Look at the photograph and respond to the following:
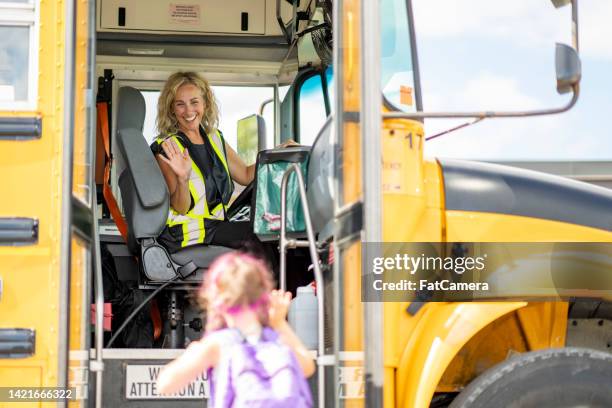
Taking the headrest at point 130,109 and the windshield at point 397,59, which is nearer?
the windshield at point 397,59

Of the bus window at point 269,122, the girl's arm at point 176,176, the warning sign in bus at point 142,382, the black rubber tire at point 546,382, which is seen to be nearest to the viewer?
the black rubber tire at point 546,382

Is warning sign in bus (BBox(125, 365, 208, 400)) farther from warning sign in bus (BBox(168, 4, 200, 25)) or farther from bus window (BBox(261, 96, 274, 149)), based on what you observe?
warning sign in bus (BBox(168, 4, 200, 25))

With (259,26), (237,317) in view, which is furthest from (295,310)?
(259,26)

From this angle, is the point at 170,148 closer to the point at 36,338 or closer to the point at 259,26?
the point at 259,26

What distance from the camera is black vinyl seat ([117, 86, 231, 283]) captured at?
15.1ft

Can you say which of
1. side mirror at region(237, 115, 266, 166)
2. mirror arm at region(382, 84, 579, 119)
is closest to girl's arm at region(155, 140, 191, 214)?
side mirror at region(237, 115, 266, 166)

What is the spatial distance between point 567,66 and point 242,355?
57.8 inches

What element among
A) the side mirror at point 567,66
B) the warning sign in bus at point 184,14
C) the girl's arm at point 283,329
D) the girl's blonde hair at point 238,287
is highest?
the warning sign in bus at point 184,14

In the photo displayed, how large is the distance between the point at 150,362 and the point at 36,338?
618mm

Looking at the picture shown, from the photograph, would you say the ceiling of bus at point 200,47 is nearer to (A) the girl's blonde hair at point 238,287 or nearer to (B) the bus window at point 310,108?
(B) the bus window at point 310,108

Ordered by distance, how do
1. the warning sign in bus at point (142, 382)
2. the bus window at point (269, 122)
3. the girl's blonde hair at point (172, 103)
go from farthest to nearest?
the bus window at point (269, 122)
the girl's blonde hair at point (172, 103)
the warning sign in bus at point (142, 382)

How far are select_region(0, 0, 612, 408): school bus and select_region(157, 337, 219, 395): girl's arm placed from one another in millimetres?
758

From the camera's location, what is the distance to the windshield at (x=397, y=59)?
3553mm

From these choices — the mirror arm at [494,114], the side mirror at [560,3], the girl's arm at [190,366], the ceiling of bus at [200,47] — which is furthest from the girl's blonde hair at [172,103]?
the girl's arm at [190,366]
